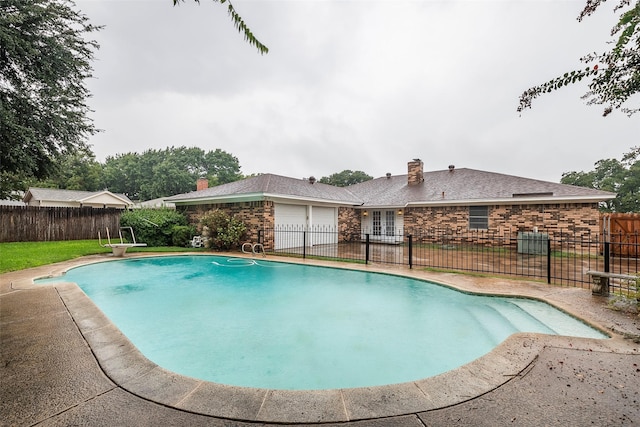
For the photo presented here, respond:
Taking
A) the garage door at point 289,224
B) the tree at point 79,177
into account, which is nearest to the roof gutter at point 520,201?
the garage door at point 289,224

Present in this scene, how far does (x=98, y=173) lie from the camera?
3862cm

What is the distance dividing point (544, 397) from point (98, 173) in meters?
50.0

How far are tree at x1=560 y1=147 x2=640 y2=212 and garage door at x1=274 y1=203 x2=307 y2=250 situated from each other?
28518mm

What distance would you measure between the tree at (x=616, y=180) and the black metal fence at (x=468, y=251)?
18620 mm

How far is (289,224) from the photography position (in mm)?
14492

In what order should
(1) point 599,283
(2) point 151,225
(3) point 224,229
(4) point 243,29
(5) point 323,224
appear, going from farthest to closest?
(5) point 323,224
(2) point 151,225
(3) point 224,229
(1) point 599,283
(4) point 243,29

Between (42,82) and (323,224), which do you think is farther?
(323,224)

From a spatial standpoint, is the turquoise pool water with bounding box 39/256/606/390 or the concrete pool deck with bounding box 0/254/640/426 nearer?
the concrete pool deck with bounding box 0/254/640/426

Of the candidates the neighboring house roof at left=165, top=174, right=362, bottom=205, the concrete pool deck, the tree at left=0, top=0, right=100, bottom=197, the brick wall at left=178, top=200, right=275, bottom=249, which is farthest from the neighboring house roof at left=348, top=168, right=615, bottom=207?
the tree at left=0, top=0, right=100, bottom=197

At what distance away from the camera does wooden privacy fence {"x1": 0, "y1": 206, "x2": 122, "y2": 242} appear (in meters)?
14.6

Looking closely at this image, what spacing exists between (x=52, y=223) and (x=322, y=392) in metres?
20.7

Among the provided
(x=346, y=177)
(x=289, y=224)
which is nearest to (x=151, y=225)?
(x=289, y=224)

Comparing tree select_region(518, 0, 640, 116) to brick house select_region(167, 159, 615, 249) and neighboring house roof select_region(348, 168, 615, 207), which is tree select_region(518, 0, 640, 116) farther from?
neighboring house roof select_region(348, 168, 615, 207)

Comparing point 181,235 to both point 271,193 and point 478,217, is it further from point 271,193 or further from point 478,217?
point 478,217
